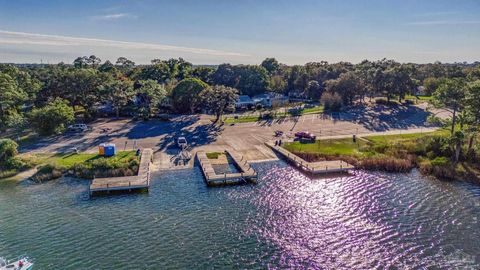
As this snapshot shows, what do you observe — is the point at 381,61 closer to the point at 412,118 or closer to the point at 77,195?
the point at 412,118

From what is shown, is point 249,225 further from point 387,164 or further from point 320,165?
point 387,164

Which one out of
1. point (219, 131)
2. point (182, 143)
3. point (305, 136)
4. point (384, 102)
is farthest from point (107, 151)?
point (384, 102)

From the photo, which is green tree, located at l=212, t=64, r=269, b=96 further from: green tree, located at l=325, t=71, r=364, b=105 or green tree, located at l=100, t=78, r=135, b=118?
green tree, located at l=100, t=78, r=135, b=118

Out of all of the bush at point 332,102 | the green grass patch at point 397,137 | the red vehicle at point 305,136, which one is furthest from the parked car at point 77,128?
the bush at point 332,102

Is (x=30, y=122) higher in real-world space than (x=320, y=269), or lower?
higher

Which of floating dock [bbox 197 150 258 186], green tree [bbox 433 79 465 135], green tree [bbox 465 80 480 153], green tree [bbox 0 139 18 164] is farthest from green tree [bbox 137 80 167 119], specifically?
green tree [bbox 465 80 480 153]

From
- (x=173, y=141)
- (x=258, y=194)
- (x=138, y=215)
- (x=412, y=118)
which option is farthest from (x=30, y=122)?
(x=412, y=118)
